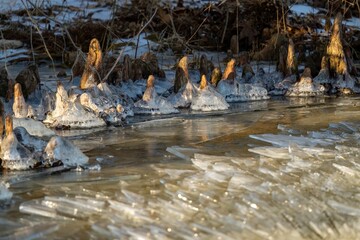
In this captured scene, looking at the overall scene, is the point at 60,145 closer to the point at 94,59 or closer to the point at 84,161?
the point at 84,161

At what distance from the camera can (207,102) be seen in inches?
343

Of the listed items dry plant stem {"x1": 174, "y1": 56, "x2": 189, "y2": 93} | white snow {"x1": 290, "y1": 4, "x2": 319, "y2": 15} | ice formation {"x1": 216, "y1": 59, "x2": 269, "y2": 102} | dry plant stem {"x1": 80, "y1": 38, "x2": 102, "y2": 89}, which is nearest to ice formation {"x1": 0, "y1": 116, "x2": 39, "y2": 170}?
dry plant stem {"x1": 80, "y1": 38, "x2": 102, "y2": 89}

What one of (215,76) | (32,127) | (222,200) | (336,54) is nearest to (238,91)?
(215,76)

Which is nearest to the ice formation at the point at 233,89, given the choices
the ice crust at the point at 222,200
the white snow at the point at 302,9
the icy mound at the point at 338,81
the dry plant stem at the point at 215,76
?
the dry plant stem at the point at 215,76

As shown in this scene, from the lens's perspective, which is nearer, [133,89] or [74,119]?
[74,119]

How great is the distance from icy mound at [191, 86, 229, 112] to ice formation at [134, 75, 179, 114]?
43 centimetres

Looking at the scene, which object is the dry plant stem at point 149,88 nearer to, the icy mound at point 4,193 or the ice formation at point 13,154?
the ice formation at point 13,154

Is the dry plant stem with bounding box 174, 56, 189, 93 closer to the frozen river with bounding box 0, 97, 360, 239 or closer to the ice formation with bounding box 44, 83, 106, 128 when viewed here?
the ice formation with bounding box 44, 83, 106, 128

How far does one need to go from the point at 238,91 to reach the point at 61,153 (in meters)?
5.12

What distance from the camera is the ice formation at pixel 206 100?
869 centimetres

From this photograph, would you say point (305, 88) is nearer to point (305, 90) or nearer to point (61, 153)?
point (305, 90)

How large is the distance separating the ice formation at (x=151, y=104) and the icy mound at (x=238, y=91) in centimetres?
160

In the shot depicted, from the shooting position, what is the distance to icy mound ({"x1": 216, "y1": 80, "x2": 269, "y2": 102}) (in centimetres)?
984

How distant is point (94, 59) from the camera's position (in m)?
8.53
